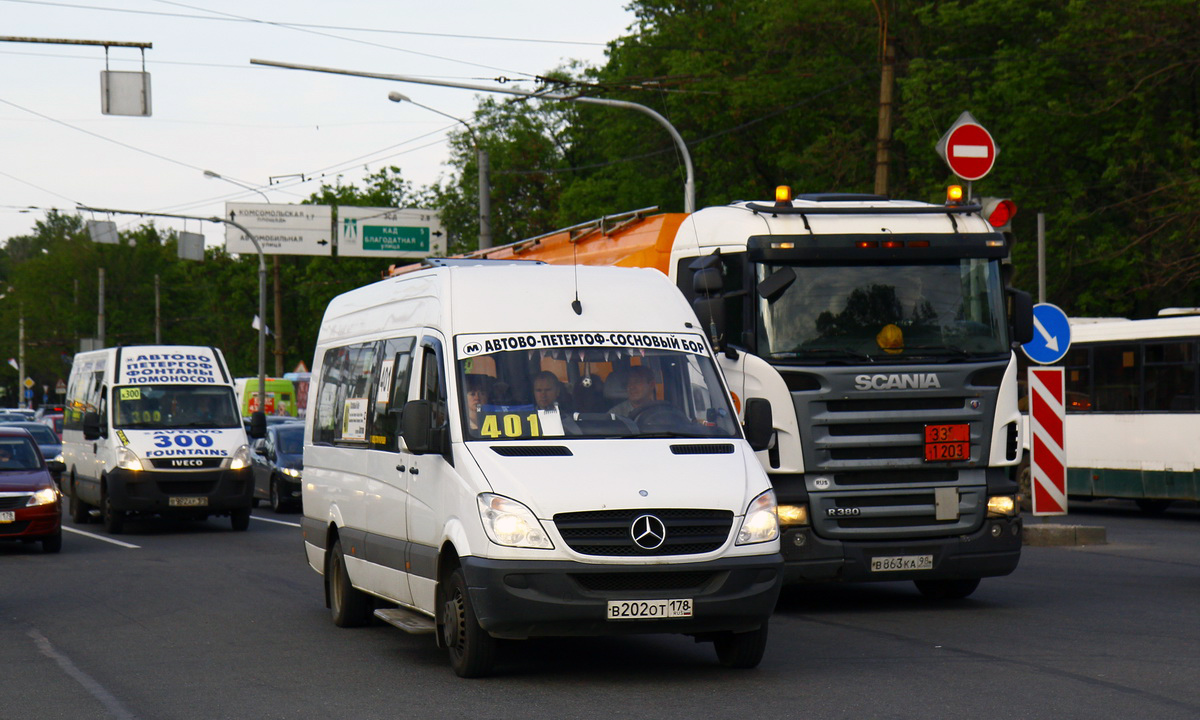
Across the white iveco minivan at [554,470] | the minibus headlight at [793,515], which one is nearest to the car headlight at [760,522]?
the white iveco minivan at [554,470]

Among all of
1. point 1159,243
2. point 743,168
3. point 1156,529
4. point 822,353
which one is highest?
point 743,168

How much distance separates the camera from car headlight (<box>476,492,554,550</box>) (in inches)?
349

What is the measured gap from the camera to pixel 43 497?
65.2 feet

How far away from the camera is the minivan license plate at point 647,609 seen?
8.92 metres

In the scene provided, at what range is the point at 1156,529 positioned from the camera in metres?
21.8

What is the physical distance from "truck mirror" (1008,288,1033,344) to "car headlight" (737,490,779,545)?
4289 mm

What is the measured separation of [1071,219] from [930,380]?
2569cm

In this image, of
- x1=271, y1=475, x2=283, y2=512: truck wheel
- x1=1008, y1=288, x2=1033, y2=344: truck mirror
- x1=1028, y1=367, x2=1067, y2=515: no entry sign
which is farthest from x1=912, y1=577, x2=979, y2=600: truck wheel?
x1=271, y1=475, x2=283, y2=512: truck wheel

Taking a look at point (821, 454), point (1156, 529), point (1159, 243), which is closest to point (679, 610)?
point (821, 454)

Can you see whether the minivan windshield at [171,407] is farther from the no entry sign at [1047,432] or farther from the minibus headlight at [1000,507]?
the minibus headlight at [1000,507]

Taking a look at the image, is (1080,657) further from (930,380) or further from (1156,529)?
(1156,529)

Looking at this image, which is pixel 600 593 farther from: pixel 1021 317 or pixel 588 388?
pixel 1021 317

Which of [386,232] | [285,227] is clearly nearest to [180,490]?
[386,232]

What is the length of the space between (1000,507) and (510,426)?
472 cm
